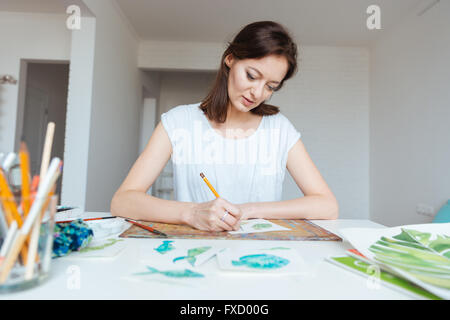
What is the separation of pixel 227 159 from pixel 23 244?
1090mm

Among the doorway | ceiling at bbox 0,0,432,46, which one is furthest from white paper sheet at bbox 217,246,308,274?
the doorway

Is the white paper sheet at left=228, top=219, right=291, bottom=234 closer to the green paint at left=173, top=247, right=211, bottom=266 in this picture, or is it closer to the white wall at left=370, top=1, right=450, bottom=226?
the green paint at left=173, top=247, right=211, bottom=266

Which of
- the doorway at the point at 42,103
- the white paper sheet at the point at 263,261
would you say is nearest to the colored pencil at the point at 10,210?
the white paper sheet at the point at 263,261

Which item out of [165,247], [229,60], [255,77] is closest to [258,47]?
[255,77]

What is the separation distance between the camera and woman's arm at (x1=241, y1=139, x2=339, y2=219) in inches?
39.2

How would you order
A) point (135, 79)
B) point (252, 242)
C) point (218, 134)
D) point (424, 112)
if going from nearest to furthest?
point (252, 242) < point (218, 134) < point (424, 112) < point (135, 79)

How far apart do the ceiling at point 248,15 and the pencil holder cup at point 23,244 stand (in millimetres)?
3217

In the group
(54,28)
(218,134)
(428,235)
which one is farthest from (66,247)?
(54,28)

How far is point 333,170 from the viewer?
444 centimetres

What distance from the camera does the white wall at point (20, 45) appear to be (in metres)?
3.36

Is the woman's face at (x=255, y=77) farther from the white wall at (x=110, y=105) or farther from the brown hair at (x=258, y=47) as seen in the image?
the white wall at (x=110, y=105)
